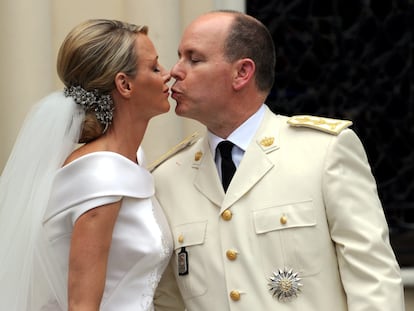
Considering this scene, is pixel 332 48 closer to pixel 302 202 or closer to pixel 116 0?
pixel 116 0

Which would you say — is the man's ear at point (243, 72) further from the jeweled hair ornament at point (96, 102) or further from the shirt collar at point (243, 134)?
the jeweled hair ornament at point (96, 102)

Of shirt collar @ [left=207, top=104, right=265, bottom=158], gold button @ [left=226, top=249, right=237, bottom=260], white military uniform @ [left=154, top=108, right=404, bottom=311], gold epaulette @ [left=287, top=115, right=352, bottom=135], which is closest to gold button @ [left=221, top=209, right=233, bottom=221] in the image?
white military uniform @ [left=154, top=108, right=404, bottom=311]

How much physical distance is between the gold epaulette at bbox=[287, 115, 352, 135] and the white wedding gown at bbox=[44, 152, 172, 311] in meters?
0.51

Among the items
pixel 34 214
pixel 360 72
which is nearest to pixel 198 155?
pixel 34 214

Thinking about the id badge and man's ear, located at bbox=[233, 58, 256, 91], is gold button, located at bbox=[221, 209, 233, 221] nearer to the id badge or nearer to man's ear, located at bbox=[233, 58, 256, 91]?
the id badge

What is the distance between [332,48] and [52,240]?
2.39 meters

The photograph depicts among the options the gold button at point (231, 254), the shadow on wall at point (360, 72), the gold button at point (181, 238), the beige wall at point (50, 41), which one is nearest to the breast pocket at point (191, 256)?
the gold button at point (181, 238)

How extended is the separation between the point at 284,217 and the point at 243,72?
0.53m

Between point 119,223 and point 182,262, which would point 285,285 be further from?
point 119,223

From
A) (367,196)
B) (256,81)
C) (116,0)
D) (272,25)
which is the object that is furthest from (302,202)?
(272,25)

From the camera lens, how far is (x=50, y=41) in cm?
461

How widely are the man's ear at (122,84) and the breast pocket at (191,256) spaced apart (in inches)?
18.6

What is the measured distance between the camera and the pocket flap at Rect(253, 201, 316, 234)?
3455 millimetres

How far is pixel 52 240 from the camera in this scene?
11.4 ft
